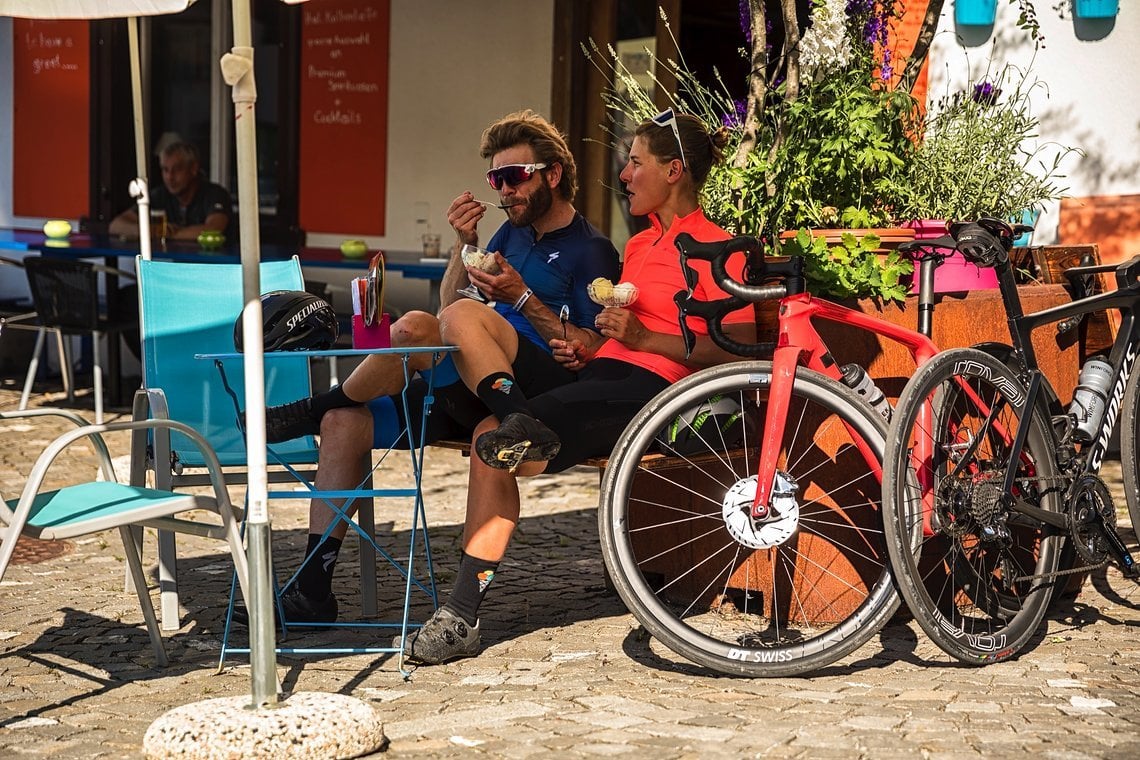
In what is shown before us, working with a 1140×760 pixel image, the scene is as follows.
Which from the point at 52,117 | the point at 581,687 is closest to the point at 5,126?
the point at 52,117

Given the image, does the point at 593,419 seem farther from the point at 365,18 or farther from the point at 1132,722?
the point at 365,18

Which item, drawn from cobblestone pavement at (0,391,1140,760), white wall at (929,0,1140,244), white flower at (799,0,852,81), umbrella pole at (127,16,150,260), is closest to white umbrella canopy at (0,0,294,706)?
cobblestone pavement at (0,391,1140,760)

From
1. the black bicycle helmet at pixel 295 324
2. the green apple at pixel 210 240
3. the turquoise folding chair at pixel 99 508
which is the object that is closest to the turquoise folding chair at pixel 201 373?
the black bicycle helmet at pixel 295 324

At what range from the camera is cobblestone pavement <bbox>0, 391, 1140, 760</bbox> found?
3361mm

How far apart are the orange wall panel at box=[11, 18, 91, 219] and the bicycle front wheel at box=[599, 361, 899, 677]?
8163 mm

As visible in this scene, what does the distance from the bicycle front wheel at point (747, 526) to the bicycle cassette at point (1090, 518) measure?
53 cm

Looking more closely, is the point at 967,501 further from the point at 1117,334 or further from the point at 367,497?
the point at 367,497

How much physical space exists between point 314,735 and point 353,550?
2539mm

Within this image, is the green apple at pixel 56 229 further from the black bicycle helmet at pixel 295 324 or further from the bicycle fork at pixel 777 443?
the bicycle fork at pixel 777 443

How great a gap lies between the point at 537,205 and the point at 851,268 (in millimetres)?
1026

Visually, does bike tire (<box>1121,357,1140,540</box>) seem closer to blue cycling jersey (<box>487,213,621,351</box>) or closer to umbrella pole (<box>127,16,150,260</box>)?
blue cycling jersey (<box>487,213,621,351</box>)

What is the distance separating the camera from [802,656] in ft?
12.5

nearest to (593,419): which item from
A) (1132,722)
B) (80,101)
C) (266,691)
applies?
(266,691)

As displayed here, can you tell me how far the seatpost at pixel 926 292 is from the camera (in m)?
4.21
